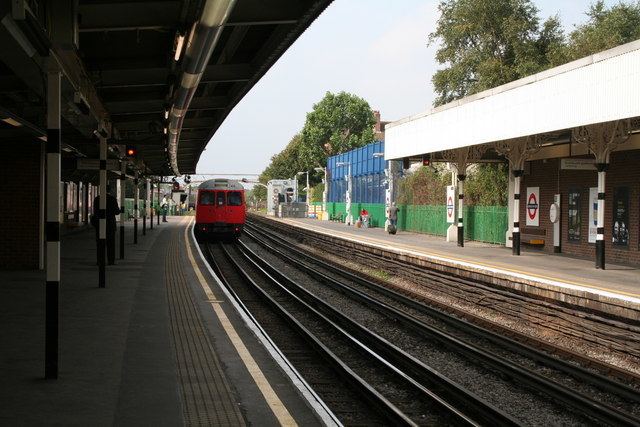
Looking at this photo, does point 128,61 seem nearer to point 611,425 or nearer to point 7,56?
point 7,56

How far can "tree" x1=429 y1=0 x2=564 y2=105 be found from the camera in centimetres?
4900

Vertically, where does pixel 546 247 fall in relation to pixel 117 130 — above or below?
below

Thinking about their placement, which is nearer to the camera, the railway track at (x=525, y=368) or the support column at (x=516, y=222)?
the railway track at (x=525, y=368)

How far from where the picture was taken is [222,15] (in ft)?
23.4

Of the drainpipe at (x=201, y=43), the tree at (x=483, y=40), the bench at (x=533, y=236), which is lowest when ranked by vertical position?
the bench at (x=533, y=236)

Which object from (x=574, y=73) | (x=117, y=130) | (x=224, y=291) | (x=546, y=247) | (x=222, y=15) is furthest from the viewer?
(x=546, y=247)

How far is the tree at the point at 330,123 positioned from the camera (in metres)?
93.6

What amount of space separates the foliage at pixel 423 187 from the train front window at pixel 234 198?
40.2ft

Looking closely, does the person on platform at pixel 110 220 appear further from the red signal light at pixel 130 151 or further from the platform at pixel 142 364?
the platform at pixel 142 364

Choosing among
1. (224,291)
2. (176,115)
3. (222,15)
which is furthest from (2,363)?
(176,115)

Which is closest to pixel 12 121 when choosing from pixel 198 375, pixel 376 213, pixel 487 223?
pixel 198 375

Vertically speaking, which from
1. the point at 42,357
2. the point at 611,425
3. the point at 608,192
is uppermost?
the point at 608,192

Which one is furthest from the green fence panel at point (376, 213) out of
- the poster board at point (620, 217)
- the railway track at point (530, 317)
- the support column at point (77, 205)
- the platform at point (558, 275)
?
the poster board at point (620, 217)

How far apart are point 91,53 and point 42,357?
5.39 metres
